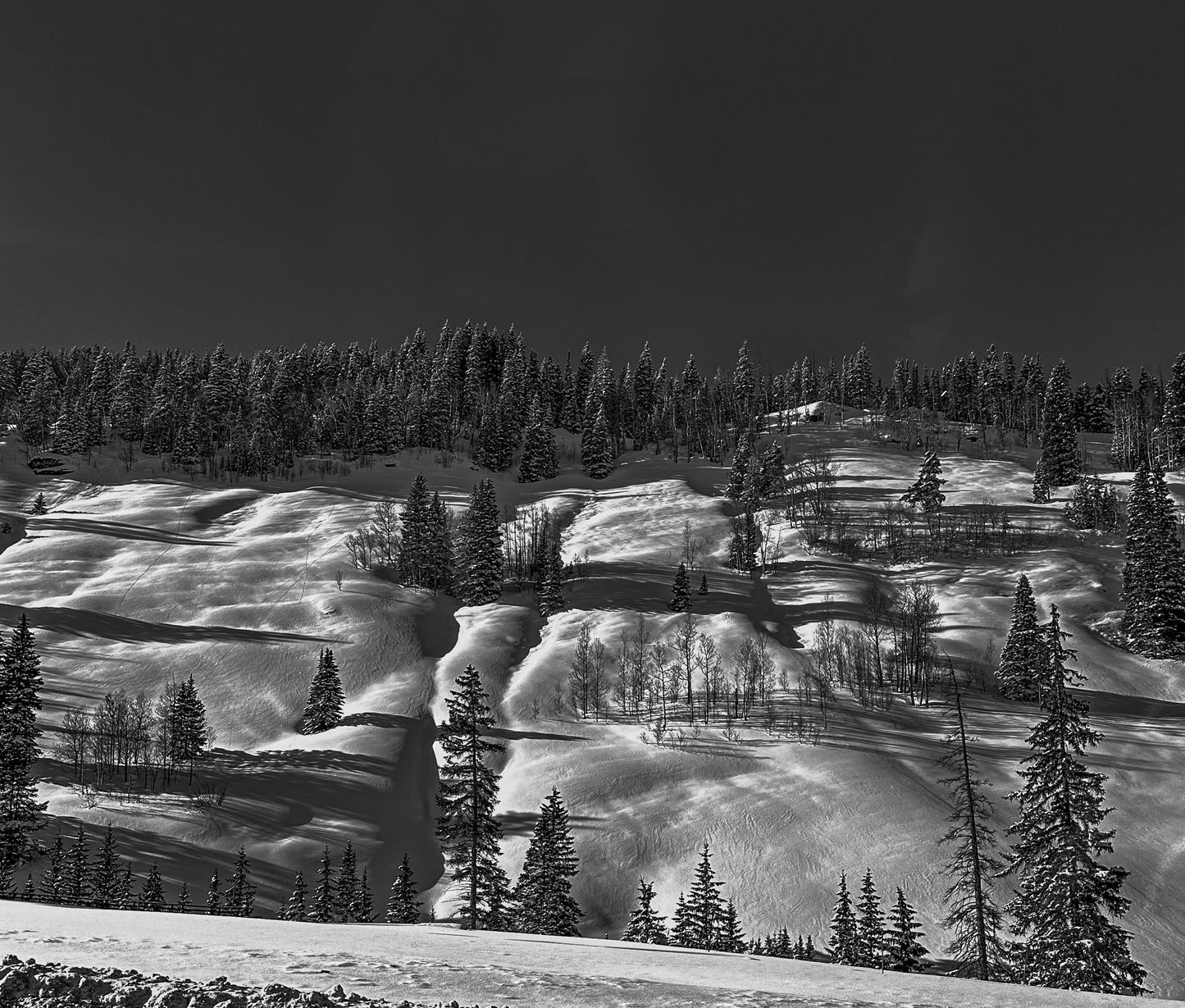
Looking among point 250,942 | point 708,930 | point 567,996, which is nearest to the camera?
point 567,996

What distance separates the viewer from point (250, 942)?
15203mm

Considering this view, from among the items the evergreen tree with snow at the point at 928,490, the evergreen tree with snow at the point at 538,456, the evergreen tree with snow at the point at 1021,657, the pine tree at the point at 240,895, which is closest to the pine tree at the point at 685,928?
the pine tree at the point at 240,895

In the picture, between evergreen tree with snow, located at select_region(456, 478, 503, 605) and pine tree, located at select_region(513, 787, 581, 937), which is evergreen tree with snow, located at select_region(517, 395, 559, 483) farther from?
pine tree, located at select_region(513, 787, 581, 937)

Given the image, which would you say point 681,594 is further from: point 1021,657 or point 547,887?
point 547,887

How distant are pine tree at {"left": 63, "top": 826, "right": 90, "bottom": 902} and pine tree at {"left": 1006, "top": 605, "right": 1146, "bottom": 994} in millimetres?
44259

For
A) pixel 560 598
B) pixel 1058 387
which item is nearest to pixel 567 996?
pixel 560 598

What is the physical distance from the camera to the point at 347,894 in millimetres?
44656

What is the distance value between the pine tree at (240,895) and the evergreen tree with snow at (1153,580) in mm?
94615

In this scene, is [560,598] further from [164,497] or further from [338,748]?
[164,497]

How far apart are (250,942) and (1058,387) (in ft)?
622

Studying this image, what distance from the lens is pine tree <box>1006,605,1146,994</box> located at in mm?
23719

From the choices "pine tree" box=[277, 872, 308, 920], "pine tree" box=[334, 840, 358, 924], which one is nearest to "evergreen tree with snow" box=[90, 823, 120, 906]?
"pine tree" box=[277, 872, 308, 920]

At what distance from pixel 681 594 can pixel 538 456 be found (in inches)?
2865

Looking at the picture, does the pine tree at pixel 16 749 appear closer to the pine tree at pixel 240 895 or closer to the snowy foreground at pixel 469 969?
the pine tree at pixel 240 895
